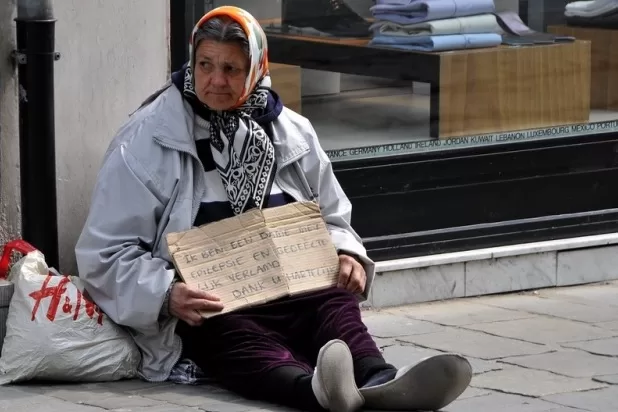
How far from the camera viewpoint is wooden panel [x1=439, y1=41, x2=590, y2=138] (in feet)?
21.3

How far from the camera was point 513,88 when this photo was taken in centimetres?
666

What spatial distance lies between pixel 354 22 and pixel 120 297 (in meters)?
1.91

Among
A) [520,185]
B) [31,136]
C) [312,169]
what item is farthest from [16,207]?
[520,185]

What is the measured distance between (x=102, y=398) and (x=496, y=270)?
7.62 feet

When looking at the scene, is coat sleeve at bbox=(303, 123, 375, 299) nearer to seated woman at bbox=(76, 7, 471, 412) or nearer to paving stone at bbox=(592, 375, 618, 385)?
seated woman at bbox=(76, 7, 471, 412)

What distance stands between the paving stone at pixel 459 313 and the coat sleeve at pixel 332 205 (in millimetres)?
890

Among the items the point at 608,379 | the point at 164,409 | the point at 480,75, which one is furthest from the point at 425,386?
the point at 480,75

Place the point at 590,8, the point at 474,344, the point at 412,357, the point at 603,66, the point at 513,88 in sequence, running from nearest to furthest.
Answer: the point at 412,357, the point at 474,344, the point at 513,88, the point at 590,8, the point at 603,66

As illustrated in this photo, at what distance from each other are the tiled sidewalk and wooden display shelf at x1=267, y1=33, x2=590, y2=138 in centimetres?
78

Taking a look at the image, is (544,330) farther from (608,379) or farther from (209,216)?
(209,216)

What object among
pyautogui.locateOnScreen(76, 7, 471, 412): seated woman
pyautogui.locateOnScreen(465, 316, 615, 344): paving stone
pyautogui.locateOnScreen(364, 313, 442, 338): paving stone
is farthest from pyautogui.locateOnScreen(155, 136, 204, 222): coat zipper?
pyautogui.locateOnScreen(465, 316, 615, 344): paving stone

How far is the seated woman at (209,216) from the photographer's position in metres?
4.74

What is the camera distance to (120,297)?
4.79m

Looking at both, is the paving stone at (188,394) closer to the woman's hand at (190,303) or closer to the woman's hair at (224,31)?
the woman's hand at (190,303)
